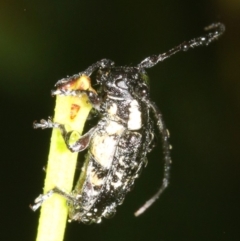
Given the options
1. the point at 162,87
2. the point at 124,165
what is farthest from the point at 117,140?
the point at 162,87

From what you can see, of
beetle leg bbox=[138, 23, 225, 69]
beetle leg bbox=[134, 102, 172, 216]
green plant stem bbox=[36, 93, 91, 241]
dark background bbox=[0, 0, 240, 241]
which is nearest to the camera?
green plant stem bbox=[36, 93, 91, 241]

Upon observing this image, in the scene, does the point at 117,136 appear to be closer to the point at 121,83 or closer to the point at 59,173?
the point at 121,83

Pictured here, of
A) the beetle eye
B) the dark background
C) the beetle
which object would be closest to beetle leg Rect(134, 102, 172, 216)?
the beetle

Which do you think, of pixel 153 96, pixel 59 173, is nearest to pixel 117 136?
pixel 59 173

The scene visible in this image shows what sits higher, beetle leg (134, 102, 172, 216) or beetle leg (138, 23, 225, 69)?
beetle leg (138, 23, 225, 69)

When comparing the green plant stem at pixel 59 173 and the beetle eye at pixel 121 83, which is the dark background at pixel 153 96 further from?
the green plant stem at pixel 59 173

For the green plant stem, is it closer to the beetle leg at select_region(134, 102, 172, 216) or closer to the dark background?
the beetle leg at select_region(134, 102, 172, 216)

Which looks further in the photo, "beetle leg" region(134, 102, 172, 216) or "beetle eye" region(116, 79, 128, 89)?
"beetle eye" region(116, 79, 128, 89)
